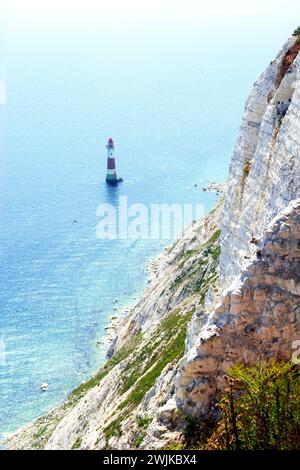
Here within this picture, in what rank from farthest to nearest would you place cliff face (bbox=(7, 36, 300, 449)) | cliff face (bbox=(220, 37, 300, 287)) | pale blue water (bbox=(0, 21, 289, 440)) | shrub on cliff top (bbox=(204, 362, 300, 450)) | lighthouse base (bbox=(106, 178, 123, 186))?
lighthouse base (bbox=(106, 178, 123, 186))
pale blue water (bbox=(0, 21, 289, 440))
cliff face (bbox=(220, 37, 300, 287))
cliff face (bbox=(7, 36, 300, 449))
shrub on cliff top (bbox=(204, 362, 300, 450))

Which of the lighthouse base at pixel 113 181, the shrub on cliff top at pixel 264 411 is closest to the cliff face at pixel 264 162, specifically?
the shrub on cliff top at pixel 264 411

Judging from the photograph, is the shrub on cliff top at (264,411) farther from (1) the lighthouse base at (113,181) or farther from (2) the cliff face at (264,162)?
(1) the lighthouse base at (113,181)

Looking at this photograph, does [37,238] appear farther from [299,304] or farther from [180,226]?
[299,304]

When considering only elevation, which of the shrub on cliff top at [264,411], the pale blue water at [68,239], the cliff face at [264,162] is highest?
the cliff face at [264,162]

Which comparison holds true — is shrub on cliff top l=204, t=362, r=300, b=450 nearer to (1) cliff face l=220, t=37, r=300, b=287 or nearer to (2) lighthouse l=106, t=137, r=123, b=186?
(1) cliff face l=220, t=37, r=300, b=287

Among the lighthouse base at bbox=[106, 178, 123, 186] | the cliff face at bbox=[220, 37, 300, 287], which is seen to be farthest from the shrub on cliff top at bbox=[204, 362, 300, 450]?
the lighthouse base at bbox=[106, 178, 123, 186]

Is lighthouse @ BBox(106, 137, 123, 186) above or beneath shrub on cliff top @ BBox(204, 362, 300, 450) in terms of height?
beneath
